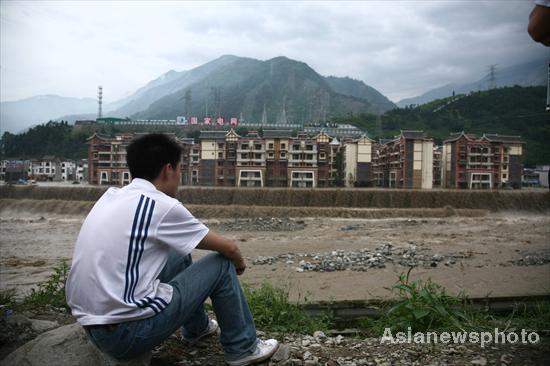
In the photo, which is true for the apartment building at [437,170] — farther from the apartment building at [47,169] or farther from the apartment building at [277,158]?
the apartment building at [47,169]

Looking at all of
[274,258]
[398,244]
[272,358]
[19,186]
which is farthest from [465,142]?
[19,186]

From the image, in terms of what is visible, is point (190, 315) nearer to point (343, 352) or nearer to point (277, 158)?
point (343, 352)

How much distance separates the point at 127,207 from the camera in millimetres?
1812

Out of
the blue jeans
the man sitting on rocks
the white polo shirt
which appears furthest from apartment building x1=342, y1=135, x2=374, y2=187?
the white polo shirt

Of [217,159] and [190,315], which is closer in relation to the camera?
[190,315]

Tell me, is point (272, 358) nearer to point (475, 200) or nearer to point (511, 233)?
point (511, 233)

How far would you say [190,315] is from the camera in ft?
6.85

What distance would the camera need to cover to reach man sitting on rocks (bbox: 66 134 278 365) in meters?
1.76

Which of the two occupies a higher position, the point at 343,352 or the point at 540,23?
the point at 540,23

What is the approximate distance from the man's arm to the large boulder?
71 cm

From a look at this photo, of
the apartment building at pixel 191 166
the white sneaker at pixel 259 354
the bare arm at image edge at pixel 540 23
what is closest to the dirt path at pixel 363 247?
the white sneaker at pixel 259 354

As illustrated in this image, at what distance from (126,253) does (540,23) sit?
2584mm

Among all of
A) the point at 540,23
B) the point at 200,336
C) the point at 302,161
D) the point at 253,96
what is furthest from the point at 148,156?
the point at 253,96

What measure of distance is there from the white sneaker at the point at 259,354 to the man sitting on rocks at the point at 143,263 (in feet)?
1.01
